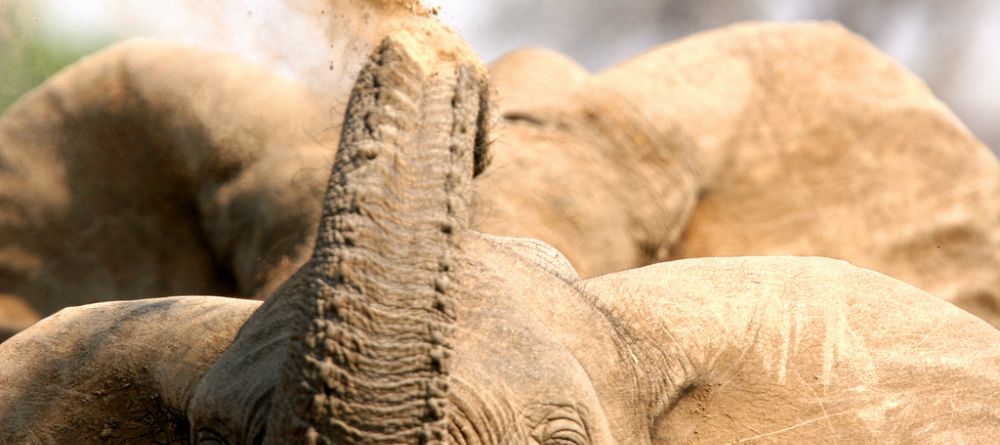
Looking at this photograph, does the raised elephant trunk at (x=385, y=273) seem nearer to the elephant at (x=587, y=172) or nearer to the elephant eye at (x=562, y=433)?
the elephant eye at (x=562, y=433)

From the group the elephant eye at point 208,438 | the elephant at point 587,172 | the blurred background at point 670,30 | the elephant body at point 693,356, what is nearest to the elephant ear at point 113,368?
the elephant body at point 693,356

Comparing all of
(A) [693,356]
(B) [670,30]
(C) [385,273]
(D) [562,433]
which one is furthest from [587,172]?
(B) [670,30]

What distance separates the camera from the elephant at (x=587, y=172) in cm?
400

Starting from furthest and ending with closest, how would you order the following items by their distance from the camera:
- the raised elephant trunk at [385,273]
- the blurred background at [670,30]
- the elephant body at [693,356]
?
the blurred background at [670,30]
the elephant body at [693,356]
the raised elephant trunk at [385,273]

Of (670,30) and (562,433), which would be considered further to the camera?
(670,30)

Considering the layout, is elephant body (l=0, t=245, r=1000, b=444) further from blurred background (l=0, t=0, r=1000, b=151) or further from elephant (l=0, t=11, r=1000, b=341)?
elephant (l=0, t=11, r=1000, b=341)

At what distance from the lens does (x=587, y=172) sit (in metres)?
4.21

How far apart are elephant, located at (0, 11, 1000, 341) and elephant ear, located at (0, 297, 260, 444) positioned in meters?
2.04

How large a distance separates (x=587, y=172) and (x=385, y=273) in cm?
304

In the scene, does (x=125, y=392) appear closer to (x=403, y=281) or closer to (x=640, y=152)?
(x=403, y=281)

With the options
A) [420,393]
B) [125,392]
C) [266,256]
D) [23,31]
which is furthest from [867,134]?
[420,393]

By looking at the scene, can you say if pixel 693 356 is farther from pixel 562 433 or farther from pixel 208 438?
pixel 208 438

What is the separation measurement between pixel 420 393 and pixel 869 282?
74 centimetres

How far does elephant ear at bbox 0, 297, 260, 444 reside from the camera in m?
1.58
